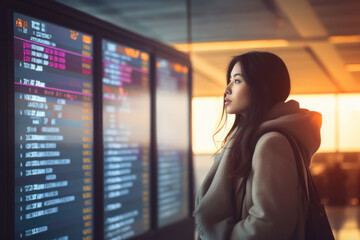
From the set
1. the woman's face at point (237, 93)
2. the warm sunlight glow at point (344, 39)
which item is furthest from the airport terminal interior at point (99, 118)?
the warm sunlight glow at point (344, 39)

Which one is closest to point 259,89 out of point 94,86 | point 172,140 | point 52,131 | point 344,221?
point 52,131

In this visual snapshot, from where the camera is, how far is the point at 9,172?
7.39 feet

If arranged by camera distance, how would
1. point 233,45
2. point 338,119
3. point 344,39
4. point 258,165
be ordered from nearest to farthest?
1. point 258,165
2. point 344,39
3. point 233,45
4. point 338,119

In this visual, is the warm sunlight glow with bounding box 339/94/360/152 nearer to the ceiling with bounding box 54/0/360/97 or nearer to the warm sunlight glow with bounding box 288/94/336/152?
the warm sunlight glow with bounding box 288/94/336/152

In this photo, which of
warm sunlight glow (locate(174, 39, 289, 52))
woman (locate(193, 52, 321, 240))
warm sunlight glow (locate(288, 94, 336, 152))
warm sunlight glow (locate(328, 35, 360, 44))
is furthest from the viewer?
warm sunlight glow (locate(288, 94, 336, 152))

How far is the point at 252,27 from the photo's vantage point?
25.2 ft

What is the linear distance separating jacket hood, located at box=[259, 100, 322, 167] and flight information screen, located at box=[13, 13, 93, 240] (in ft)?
4.19

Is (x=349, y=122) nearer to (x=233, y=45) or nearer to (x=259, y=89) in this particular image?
(x=233, y=45)

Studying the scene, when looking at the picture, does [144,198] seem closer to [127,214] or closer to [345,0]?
[127,214]

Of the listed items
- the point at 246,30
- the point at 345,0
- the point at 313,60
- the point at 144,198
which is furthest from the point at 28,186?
the point at 313,60

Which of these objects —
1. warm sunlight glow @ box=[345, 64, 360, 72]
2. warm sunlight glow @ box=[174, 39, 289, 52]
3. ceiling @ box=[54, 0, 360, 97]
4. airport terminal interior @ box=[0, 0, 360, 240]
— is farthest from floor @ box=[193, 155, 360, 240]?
warm sunlight glow @ box=[345, 64, 360, 72]

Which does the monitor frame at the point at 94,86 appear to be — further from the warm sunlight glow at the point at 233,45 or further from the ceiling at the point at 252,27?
the warm sunlight glow at the point at 233,45

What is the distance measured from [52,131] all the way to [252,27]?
18.5ft

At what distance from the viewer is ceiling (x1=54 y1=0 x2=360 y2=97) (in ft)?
19.8
